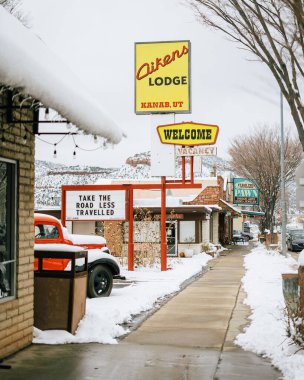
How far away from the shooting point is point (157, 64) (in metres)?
23.6

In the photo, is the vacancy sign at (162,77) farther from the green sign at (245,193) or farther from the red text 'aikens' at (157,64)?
the green sign at (245,193)

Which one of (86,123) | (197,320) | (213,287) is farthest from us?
(213,287)

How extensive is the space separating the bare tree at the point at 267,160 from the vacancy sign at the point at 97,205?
2089cm

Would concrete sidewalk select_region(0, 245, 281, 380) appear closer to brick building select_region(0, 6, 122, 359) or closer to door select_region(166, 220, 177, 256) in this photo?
brick building select_region(0, 6, 122, 359)

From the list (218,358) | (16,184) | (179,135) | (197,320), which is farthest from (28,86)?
(179,135)

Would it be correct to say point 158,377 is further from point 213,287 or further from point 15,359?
point 213,287

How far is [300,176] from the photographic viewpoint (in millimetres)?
A: 8625

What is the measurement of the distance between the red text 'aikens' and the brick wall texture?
1572cm

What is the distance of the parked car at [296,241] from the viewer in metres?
43.0

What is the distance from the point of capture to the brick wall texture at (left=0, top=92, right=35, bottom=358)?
7578 millimetres

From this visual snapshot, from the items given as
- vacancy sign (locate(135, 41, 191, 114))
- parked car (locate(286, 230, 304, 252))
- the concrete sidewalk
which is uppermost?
vacancy sign (locate(135, 41, 191, 114))

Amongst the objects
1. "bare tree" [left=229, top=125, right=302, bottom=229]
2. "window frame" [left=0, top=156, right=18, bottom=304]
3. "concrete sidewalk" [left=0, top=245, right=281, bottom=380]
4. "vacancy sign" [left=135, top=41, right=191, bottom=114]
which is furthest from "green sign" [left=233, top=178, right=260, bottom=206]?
"window frame" [left=0, top=156, right=18, bottom=304]

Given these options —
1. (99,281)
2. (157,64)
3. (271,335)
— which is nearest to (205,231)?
(157,64)

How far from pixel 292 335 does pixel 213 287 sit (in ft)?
31.6
